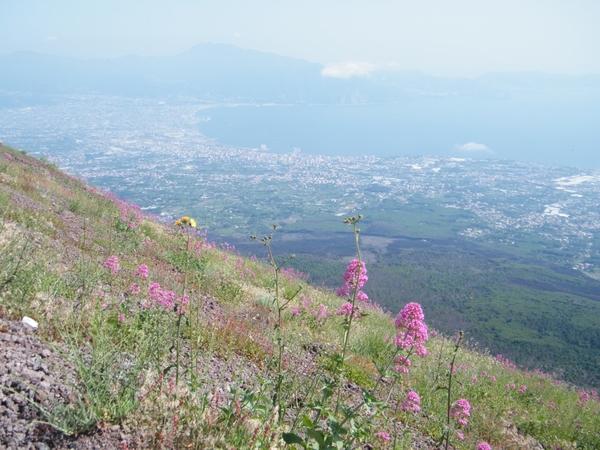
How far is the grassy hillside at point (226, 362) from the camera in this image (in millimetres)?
2779

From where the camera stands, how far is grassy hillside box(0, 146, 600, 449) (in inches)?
109

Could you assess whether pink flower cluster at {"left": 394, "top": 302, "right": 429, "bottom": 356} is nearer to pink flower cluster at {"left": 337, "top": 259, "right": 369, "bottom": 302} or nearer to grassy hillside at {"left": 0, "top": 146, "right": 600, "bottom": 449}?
grassy hillside at {"left": 0, "top": 146, "right": 600, "bottom": 449}

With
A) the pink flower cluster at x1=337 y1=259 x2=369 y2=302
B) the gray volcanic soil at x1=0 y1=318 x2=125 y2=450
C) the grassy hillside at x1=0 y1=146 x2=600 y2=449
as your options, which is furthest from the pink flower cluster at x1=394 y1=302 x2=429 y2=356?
the gray volcanic soil at x1=0 y1=318 x2=125 y2=450

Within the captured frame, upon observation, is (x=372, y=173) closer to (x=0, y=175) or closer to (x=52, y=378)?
(x=0, y=175)

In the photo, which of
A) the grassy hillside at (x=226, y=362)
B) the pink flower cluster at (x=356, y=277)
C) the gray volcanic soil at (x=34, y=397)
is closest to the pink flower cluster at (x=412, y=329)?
the grassy hillside at (x=226, y=362)

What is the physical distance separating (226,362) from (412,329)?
7.87 feet

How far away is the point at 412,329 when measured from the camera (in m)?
3.17

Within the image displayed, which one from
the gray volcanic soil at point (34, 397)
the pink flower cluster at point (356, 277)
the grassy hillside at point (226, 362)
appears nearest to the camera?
the gray volcanic soil at point (34, 397)

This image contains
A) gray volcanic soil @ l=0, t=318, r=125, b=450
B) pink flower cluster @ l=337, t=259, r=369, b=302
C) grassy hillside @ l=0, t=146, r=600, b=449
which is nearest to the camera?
gray volcanic soil @ l=0, t=318, r=125, b=450

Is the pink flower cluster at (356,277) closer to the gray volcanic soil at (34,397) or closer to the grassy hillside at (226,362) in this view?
the grassy hillside at (226,362)

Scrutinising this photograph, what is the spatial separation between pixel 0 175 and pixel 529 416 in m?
14.1

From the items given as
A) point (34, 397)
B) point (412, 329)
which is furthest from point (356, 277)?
point (34, 397)

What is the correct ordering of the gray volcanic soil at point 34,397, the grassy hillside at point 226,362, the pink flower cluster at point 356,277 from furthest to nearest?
the pink flower cluster at point 356,277 < the grassy hillside at point 226,362 < the gray volcanic soil at point 34,397

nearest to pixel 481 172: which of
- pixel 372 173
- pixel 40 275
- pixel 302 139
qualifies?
pixel 372 173
